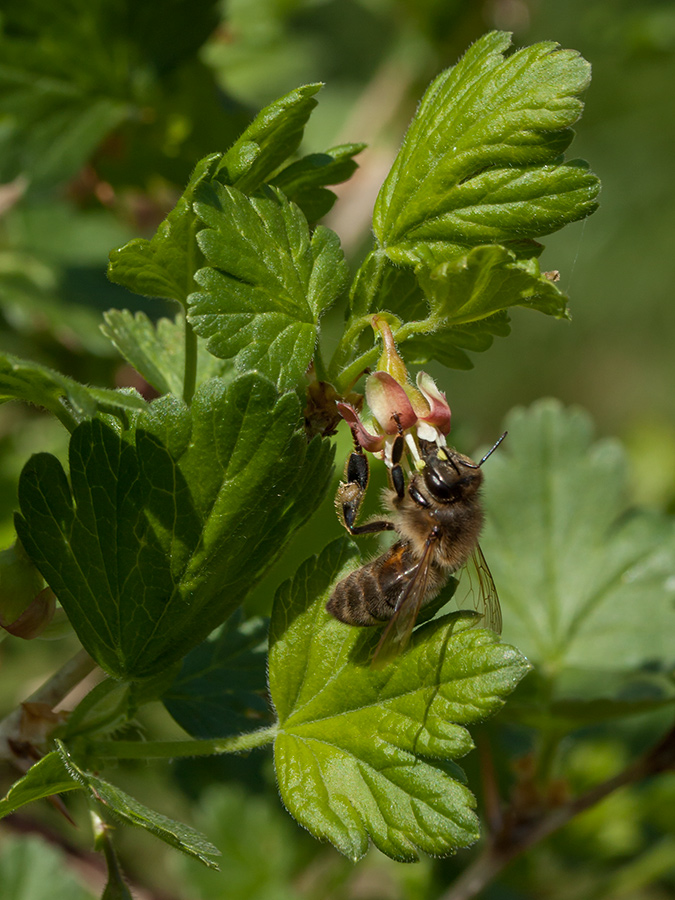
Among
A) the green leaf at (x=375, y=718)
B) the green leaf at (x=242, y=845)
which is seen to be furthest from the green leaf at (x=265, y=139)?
the green leaf at (x=242, y=845)

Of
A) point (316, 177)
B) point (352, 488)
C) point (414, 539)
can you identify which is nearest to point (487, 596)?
point (414, 539)

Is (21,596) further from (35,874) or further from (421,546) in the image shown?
(35,874)

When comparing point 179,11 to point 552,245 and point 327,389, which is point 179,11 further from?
point 552,245

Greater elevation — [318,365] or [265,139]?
[265,139]

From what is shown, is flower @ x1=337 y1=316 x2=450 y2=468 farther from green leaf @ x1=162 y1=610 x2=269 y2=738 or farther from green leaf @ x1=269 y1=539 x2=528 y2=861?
green leaf @ x1=162 y1=610 x2=269 y2=738

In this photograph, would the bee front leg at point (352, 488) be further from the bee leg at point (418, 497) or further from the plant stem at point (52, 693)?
the plant stem at point (52, 693)

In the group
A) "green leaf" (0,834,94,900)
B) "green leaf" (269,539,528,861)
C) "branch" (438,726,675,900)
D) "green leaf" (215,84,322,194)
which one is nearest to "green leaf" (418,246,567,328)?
"green leaf" (215,84,322,194)
